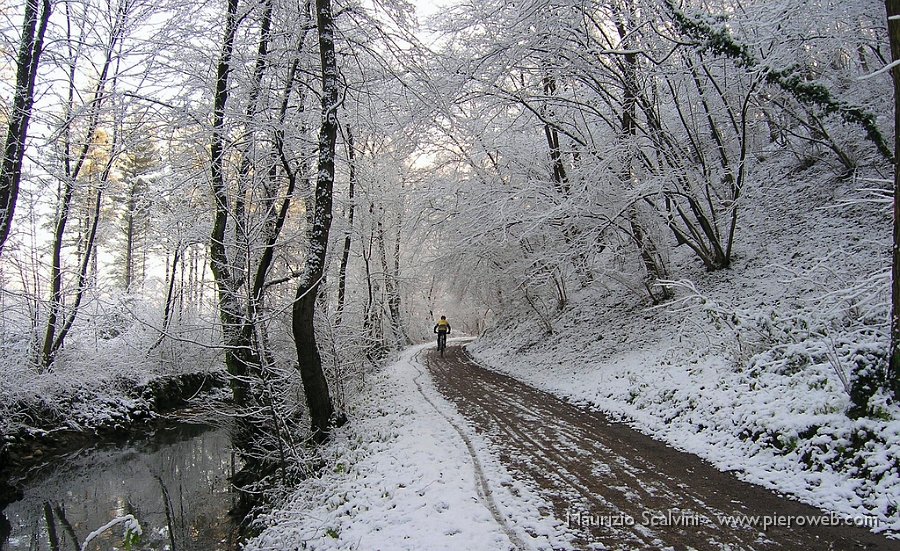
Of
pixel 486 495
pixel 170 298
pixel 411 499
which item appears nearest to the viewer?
pixel 486 495

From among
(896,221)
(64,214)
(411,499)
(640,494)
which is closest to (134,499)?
(411,499)

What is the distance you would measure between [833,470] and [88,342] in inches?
789

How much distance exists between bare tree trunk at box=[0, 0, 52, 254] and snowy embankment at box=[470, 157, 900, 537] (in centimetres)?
1124

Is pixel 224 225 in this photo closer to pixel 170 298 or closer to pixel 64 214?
pixel 64 214

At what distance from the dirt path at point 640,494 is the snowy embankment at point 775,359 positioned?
37 cm

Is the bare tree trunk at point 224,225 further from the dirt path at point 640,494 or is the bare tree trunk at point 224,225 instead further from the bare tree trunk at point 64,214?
the dirt path at point 640,494

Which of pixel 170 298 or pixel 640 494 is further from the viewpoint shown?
pixel 170 298

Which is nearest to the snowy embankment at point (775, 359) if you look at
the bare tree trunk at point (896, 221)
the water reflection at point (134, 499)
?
the bare tree trunk at point (896, 221)

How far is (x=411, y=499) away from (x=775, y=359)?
19.2 ft

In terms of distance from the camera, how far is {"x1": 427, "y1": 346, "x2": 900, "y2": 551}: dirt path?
157 inches

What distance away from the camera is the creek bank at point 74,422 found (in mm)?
10578

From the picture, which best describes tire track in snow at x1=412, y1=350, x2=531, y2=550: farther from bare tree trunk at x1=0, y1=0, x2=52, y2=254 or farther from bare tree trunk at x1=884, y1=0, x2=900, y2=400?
bare tree trunk at x1=0, y1=0, x2=52, y2=254

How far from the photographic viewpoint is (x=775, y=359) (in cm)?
709

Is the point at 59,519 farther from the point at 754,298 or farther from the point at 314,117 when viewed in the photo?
the point at 754,298
